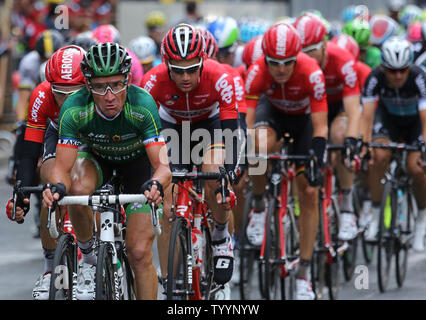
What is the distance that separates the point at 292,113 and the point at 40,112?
2.63 metres

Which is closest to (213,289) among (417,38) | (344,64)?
(344,64)

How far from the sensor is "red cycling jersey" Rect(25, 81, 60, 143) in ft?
21.7

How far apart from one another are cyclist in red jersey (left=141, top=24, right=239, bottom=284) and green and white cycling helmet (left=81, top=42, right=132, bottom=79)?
94cm

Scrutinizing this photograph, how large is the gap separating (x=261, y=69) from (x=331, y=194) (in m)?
1.47

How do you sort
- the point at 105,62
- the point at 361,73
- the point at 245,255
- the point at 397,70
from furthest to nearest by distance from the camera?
the point at 361,73 → the point at 397,70 → the point at 245,255 → the point at 105,62

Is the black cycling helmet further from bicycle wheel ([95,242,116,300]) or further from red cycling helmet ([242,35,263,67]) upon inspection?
bicycle wheel ([95,242,116,300])

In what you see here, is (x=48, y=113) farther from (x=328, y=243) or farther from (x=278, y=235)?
(x=328, y=243)

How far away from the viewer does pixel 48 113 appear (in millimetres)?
6828

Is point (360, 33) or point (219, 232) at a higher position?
point (360, 33)

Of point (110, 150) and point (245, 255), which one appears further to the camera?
point (245, 255)

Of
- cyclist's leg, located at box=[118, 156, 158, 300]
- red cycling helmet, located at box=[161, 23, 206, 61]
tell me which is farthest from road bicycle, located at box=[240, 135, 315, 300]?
cyclist's leg, located at box=[118, 156, 158, 300]

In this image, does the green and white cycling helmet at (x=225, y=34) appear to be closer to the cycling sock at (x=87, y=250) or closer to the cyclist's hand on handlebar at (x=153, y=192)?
the cycling sock at (x=87, y=250)

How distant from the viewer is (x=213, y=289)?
720 centimetres

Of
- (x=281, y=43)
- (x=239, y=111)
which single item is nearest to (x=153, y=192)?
(x=239, y=111)
